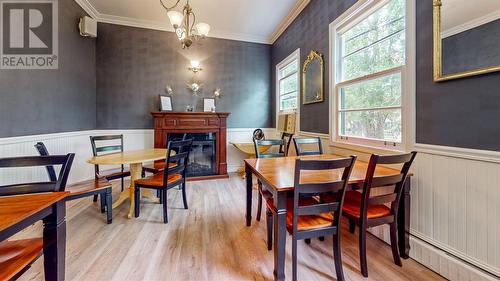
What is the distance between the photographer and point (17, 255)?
1.11 m

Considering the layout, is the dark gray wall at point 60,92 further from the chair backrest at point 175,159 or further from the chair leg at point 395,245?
the chair leg at point 395,245

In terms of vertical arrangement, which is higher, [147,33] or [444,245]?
[147,33]

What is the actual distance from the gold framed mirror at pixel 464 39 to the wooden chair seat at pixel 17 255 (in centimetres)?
276

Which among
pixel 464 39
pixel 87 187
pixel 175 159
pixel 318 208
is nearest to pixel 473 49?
pixel 464 39

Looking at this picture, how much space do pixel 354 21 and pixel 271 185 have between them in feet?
7.27

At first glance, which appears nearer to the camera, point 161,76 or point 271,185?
point 271,185

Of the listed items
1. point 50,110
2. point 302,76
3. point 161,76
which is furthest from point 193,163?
point 302,76

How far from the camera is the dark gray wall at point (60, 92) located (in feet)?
7.84

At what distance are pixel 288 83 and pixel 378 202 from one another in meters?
3.34

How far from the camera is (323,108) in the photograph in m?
3.07

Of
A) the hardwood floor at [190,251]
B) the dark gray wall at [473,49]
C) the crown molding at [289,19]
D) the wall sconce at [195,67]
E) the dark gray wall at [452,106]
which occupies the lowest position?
the hardwood floor at [190,251]

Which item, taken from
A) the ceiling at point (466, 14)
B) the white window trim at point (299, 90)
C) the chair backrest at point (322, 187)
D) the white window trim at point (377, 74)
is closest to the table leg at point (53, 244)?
the chair backrest at point (322, 187)

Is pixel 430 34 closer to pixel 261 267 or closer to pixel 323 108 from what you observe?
pixel 323 108

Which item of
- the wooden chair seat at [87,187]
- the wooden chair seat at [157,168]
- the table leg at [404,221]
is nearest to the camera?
the table leg at [404,221]
